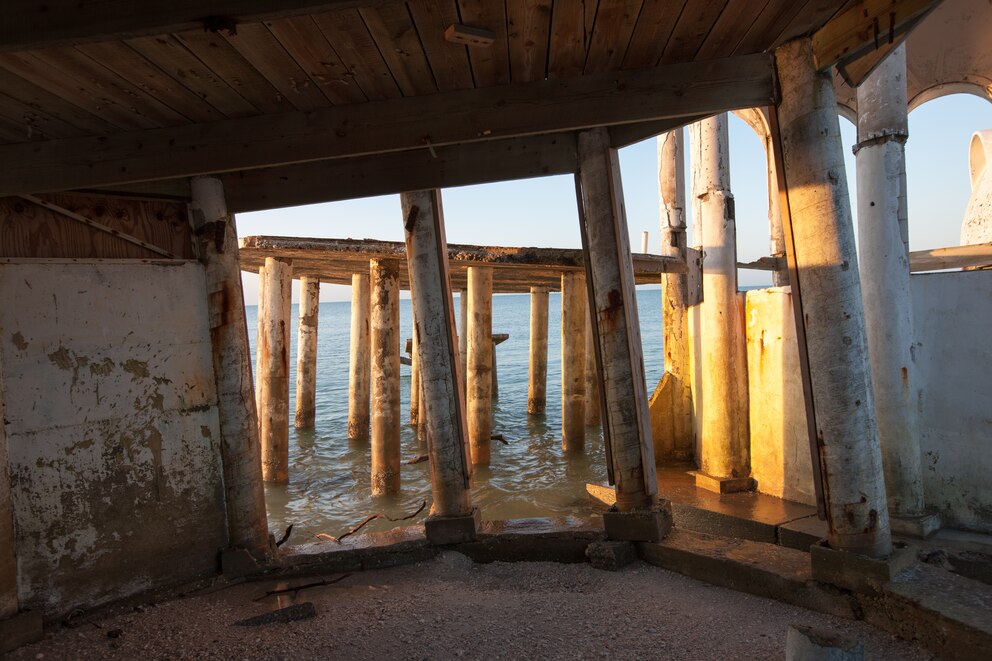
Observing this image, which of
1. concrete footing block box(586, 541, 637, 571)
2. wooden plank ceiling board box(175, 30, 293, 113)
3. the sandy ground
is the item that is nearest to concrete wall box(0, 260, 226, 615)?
the sandy ground

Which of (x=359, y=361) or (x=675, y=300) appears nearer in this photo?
(x=675, y=300)

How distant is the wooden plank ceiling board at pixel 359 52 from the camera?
292 centimetres

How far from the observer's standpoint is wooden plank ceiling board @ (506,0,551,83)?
118 inches

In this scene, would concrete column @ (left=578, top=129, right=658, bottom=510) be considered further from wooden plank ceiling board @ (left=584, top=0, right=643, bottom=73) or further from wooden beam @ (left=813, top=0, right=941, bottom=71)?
wooden beam @ (left=813, top=0, right=941, bottom=71)

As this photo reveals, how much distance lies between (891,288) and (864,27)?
2.91 metres

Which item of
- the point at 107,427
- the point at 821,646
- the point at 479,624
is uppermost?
the point at 107,427

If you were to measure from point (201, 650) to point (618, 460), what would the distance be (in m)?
2.88

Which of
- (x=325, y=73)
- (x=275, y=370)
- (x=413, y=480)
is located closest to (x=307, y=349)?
(x=275, y=370)

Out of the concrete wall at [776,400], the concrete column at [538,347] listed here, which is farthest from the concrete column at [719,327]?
the concrete column at [538,347]

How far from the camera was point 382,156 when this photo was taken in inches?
188

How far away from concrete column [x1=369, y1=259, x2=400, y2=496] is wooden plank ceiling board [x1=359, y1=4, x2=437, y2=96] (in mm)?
5826

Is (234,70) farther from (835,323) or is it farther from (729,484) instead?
(729,484)

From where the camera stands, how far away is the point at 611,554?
4.47 meters

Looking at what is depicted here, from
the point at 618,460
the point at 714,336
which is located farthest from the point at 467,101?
the point at 714,336
